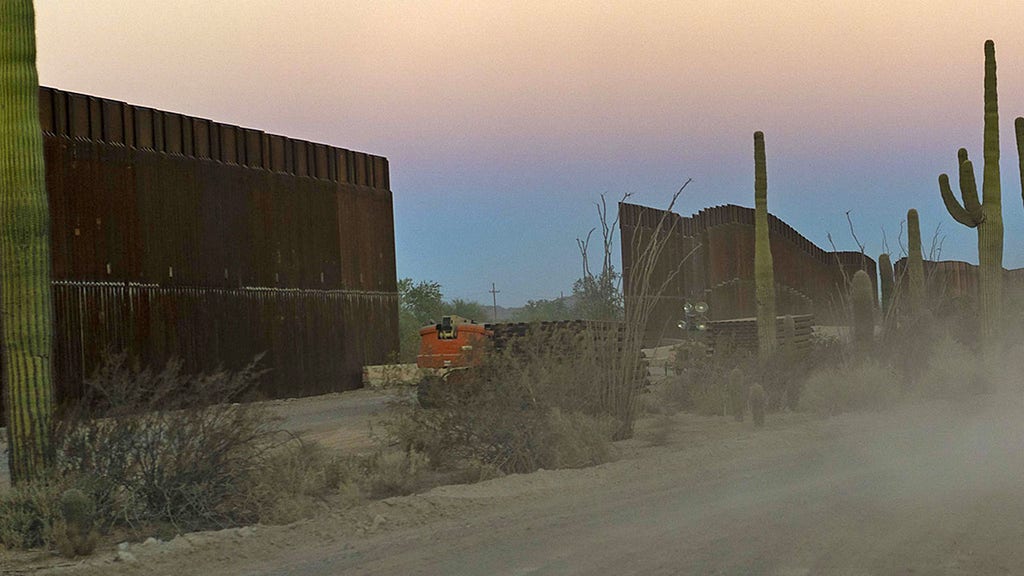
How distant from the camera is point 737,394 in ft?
63.9

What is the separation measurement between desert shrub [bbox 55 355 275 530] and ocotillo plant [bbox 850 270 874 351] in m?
18.2

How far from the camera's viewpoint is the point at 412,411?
49.1ft

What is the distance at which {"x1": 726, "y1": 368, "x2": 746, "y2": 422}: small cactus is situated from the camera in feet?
63.4

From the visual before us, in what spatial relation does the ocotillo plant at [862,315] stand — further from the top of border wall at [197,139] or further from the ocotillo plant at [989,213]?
the top of border wall at [197,139]

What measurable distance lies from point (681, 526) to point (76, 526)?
4884 millimetres

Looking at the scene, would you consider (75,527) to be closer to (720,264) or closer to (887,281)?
(887,281)

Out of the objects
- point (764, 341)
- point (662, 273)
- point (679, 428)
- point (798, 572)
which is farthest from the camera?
point (662, 273)

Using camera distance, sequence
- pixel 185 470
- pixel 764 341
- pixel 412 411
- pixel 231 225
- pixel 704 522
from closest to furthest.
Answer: pixel 704 522
pixel 185 470
pixel 412 411
pixel 764 341
pixel 231 225

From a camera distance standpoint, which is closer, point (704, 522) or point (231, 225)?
point (704, 522)

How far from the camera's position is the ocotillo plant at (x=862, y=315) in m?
26.3

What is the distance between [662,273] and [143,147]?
817 inches

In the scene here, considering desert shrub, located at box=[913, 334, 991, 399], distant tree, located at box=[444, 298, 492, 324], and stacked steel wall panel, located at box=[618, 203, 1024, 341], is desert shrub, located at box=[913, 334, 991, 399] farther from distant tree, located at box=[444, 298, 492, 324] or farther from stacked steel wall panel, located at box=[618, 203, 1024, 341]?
distant tree, located at box=[444, 298, 492, 324]

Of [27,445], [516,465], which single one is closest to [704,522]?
[516,465]

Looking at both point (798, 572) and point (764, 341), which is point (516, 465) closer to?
point (798, 572)
